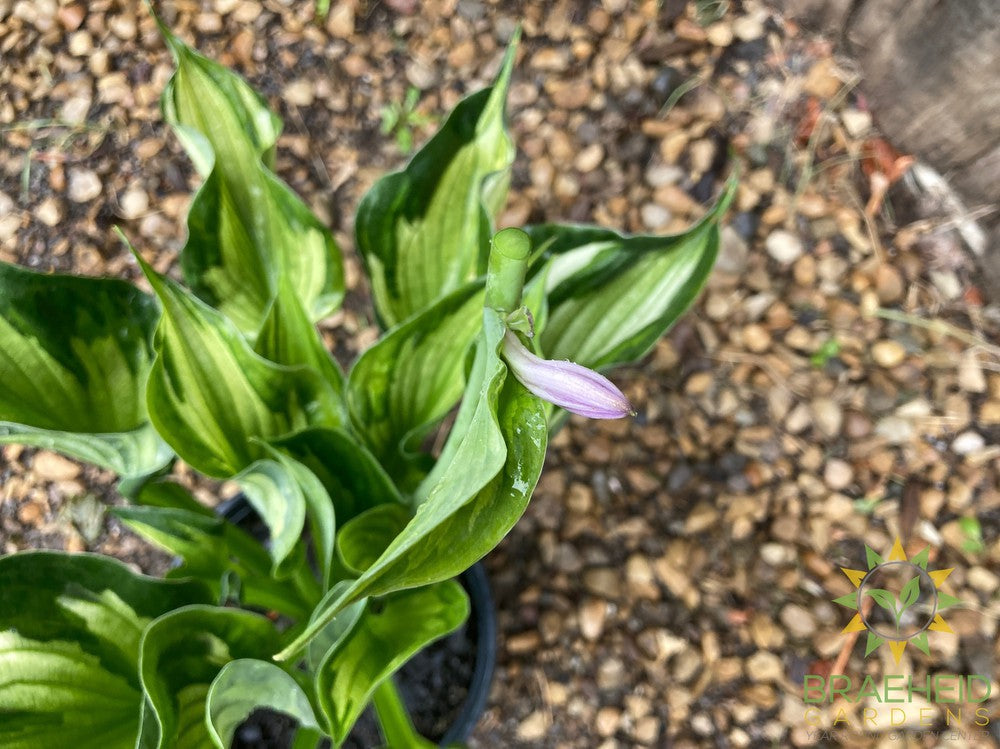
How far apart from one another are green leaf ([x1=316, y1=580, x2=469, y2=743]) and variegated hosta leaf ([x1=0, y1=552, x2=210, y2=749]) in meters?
0.20

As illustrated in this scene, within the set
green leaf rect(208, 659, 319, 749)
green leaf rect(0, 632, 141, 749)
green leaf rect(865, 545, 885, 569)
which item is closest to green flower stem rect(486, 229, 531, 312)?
green leaf rect(208, 659, 319, 749)

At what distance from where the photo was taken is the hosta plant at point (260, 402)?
647mm

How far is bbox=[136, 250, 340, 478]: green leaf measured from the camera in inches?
26.6

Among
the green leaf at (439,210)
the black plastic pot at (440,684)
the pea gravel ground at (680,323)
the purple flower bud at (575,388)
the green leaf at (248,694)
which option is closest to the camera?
the purple flower bud at (575,388)

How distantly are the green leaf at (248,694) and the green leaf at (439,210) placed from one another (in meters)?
0.43

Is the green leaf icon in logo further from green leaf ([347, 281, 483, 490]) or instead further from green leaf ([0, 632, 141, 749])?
green leaf ([0, 632, 141, 749])

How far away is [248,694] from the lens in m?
0.63

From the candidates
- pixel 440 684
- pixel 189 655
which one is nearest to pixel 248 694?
pixel 189 655

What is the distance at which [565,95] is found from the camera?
1400 mm

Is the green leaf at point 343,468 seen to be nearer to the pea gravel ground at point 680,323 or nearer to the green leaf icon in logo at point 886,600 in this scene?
the pea gravel ground at point 680,323

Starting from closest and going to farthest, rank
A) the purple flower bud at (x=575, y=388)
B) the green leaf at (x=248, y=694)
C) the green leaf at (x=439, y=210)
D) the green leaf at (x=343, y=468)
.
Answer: the purple flower bud at (x=575, y=388) < the green leaf at (x=248, y=694) < the green leaf at (x=343, y=468) < the green leaf at (x=439, y=210)

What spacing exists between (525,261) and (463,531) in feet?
0.54

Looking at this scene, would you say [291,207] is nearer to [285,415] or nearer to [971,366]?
[285,415]

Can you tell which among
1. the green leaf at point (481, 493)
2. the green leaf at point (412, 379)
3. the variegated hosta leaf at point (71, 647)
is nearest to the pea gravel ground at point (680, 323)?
the green leaf at point (412, 379)
